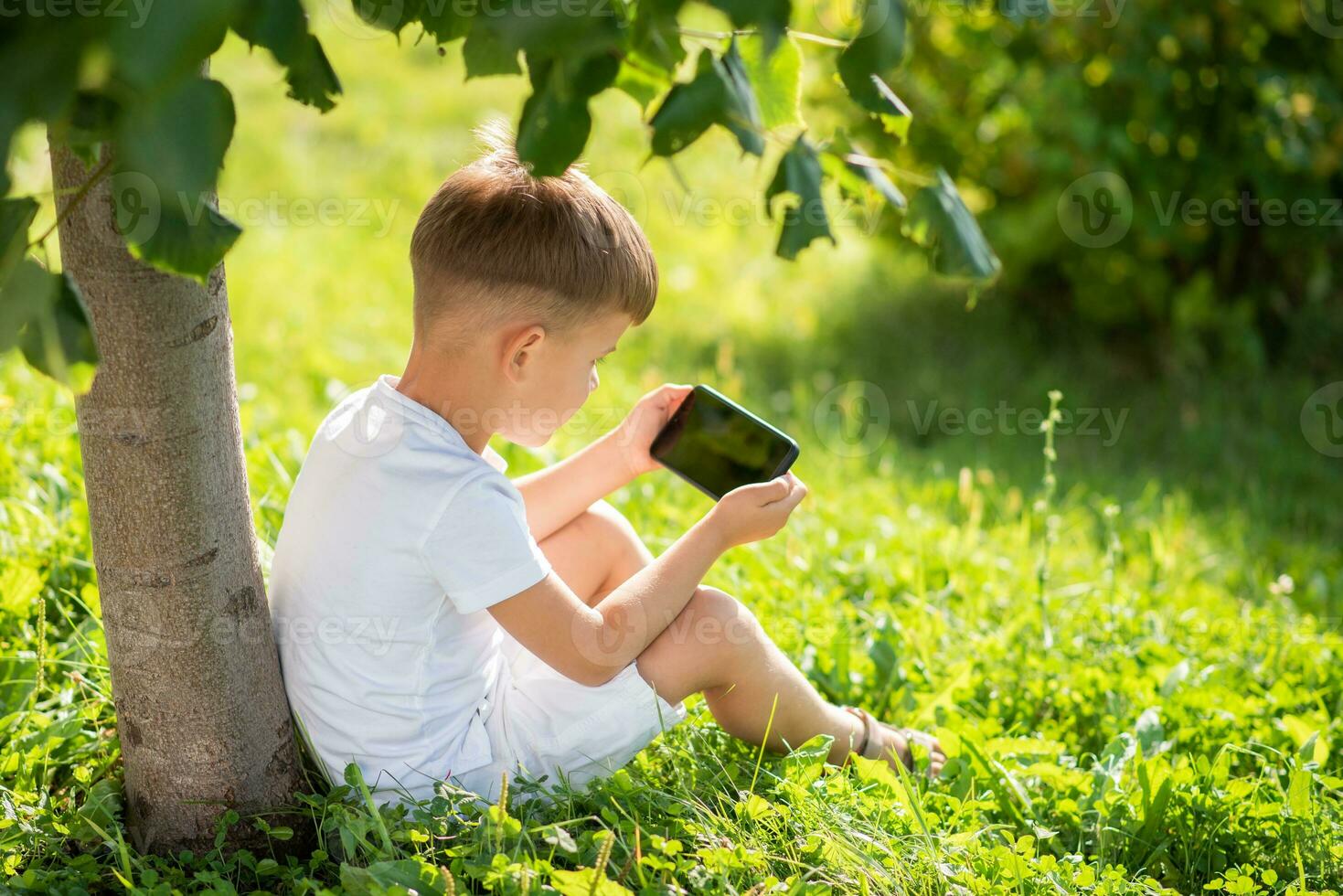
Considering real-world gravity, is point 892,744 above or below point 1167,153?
below

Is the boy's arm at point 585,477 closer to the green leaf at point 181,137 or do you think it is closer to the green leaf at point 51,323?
the green leaf at point 51,323

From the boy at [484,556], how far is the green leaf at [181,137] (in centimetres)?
77

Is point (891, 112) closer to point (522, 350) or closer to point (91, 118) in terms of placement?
point (522, 350)

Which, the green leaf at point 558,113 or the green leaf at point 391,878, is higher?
the green leaf at point 558,113

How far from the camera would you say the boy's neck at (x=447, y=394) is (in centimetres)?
182

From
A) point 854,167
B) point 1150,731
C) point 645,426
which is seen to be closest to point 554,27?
point 854,167

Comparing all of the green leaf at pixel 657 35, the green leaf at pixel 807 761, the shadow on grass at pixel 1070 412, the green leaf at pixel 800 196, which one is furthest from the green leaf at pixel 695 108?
the shadow on grass at pixel 1070 412

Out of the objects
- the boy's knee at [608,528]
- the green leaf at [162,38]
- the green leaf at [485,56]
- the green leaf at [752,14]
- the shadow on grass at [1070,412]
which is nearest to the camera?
the green leaf at [162,38]

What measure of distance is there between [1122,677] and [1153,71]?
261cm

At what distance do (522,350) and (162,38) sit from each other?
94 centimetres

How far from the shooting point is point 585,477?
7.23ft

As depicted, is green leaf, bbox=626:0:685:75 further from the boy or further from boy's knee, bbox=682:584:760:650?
boy's knee, bbox=682:584:760:650

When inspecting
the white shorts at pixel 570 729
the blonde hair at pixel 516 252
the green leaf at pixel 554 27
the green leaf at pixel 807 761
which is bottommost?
the green leaf at pixel 807 761

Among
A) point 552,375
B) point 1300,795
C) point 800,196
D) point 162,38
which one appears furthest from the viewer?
point 1300,795
